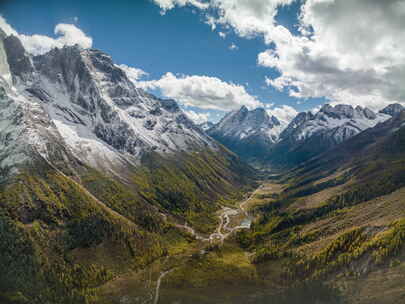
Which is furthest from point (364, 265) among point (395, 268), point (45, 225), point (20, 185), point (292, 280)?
point (20, 185)

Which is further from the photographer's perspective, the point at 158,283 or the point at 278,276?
the point at 158,283

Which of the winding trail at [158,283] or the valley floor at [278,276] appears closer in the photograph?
the valley floor at [278,276]

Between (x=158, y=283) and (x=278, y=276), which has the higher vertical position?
(x=278, y=276)

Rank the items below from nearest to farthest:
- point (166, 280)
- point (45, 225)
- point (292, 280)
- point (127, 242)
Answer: point (292, 280)
point (166, 280)
point (45, 225)
point (127, 242)

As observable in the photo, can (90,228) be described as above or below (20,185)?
below

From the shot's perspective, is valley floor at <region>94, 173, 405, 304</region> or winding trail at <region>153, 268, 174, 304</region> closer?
valley floor at <region>94, 173, 405, 304</region>

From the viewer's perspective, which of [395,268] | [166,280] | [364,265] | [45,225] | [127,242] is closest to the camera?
[395,268]

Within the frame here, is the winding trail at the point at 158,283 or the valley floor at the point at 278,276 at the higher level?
the valley floor at the point at 278,276

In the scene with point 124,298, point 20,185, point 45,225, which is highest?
point 20,185

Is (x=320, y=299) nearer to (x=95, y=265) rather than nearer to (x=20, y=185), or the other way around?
(x=95, y=265)

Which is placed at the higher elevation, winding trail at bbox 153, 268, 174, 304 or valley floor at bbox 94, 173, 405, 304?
valley floor at bbox 94, 173, 405, 304

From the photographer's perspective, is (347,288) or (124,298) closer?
(347,288)
